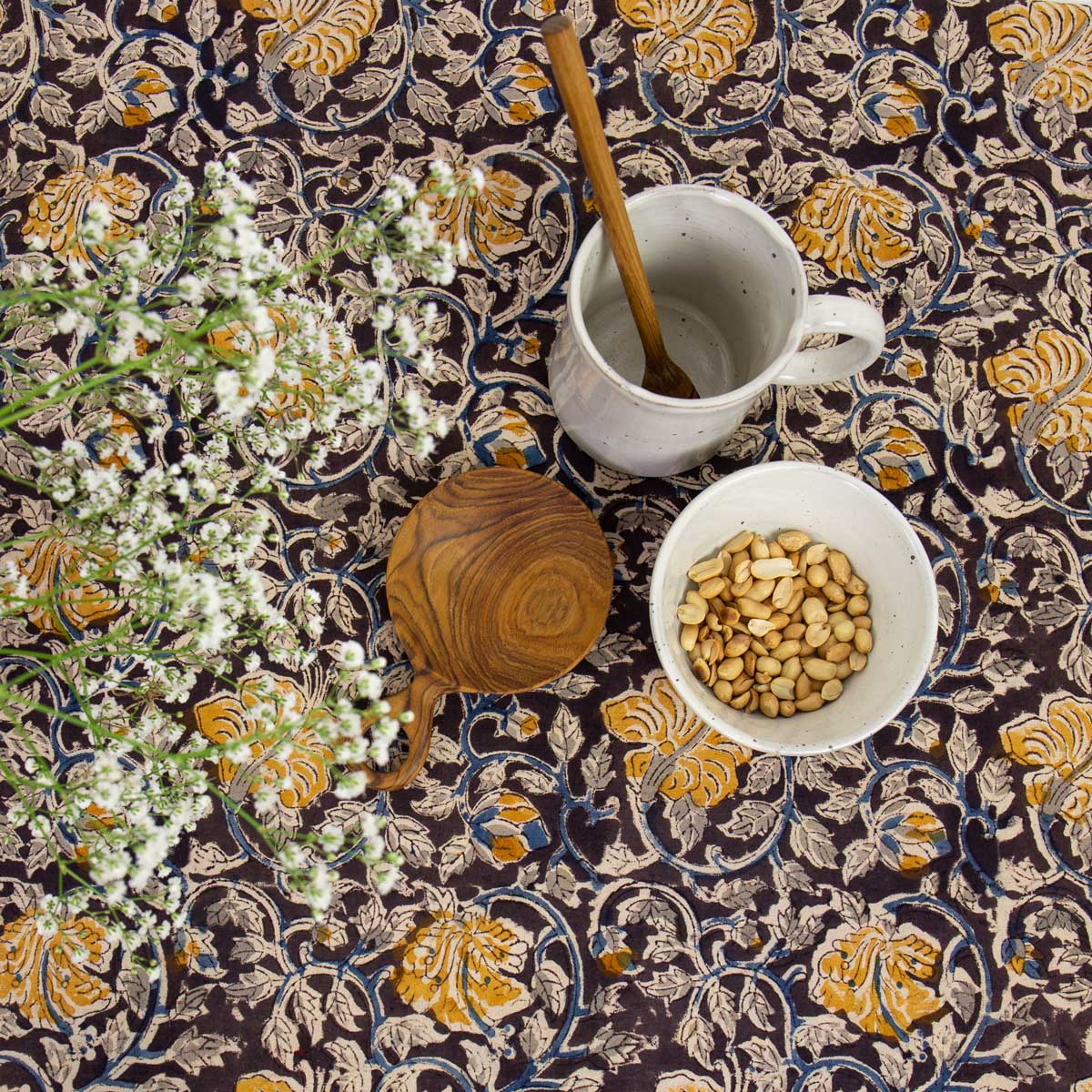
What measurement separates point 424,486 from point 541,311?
0.55 feet

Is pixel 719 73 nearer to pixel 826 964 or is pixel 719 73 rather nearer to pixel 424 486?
pixel 424 486

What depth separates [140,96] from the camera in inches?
31.3

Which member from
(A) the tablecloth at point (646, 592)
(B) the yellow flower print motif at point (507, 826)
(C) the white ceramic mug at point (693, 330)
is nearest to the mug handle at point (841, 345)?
(C) the white ceramic mug at point (693, 330)

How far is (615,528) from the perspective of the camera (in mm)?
Result: 771

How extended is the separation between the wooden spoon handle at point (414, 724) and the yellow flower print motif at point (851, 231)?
0.46 meters

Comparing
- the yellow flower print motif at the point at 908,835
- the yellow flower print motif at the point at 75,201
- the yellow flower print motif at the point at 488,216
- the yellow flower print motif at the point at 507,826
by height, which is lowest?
the yellow flower print motif at the point at 908,835

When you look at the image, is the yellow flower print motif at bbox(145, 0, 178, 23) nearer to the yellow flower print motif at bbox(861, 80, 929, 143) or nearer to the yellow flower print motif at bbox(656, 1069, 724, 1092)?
the yellow flower print motif at bbox(861, 80, 929, 143)

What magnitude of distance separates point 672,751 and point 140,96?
674mm

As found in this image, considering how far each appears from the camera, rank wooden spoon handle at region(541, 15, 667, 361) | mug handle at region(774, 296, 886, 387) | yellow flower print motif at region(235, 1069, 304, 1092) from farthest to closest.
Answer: yellow flower print motif at region(235, 1069, 304, 1092) < mug handle at region(774, 296, 886, 387) < wooden spoon handle at region(541, 15, 667, 361)

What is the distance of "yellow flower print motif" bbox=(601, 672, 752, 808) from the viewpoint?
75 centimetres

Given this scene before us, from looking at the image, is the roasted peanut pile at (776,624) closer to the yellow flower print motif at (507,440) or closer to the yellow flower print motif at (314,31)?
the yellow flower print motif at (507,440)

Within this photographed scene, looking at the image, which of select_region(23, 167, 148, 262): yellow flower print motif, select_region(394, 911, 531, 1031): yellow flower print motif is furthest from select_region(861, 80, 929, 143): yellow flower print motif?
select_region(394, 911, 531, 1031): yellow flower print motif

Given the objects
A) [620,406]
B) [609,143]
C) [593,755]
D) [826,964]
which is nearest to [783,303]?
[620,406]

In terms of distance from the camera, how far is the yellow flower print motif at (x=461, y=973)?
2.41 ft
